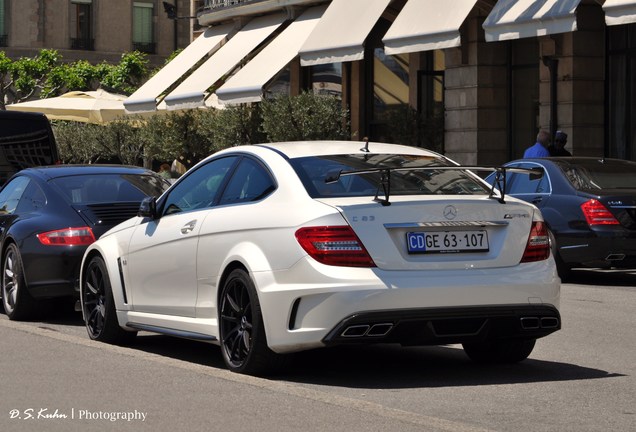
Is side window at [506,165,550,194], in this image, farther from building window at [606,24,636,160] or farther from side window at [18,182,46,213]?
building window at [606,24,636,160]

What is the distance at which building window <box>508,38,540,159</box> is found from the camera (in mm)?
28641

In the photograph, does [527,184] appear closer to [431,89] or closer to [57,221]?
[57,221]

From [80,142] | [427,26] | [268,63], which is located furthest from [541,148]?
[80,142]

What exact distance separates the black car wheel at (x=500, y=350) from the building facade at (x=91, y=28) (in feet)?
214

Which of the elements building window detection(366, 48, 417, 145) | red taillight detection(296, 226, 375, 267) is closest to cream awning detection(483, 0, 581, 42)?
building window detection(366, 48, 417, 145)

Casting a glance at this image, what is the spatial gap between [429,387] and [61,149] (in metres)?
35.8

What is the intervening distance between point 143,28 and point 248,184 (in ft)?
228

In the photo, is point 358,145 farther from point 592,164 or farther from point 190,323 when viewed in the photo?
point 592,164

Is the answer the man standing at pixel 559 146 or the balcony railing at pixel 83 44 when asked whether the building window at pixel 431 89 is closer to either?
the man standing at pixel 559 146

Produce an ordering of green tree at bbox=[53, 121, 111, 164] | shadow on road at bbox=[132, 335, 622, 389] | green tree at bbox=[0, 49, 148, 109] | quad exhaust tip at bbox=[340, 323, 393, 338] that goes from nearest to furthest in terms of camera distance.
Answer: quad exhaust tip at bbox=[340, 323, 393, 338]
shadow on road at bbox=[132, 335, 622, 389]
green tree at bbox=[53, 121, 111, 164]
green tree at bbox=[0, 49, 148, 109]

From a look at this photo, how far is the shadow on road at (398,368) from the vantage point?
29.0 ft

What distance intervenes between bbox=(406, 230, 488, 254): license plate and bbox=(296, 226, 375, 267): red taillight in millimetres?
305

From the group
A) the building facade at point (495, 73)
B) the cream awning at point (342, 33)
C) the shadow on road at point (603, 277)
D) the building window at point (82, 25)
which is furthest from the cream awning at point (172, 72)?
the building window at point (82, 25)

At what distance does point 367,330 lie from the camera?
842 centimetres
